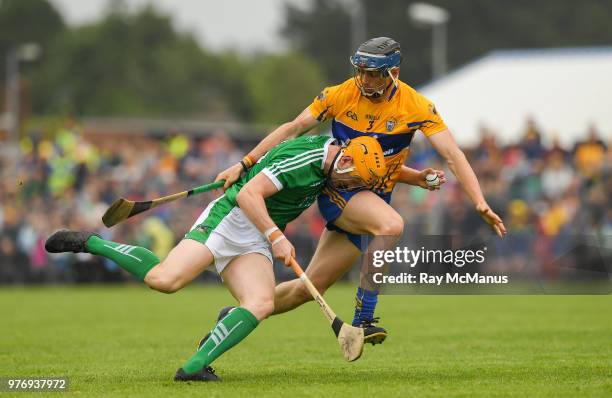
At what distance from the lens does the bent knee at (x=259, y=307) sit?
8.02 m

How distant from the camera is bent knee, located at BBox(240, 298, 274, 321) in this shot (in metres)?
8.02

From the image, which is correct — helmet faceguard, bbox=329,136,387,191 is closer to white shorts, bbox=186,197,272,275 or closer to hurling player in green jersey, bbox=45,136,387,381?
hurling player in green jersey, bbox=45,136,387,381

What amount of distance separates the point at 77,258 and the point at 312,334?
10.6m

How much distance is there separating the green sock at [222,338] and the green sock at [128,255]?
700mm

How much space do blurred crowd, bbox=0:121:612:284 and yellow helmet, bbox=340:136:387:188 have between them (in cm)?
966

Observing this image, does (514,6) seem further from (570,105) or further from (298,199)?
(298,199)

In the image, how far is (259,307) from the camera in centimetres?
804

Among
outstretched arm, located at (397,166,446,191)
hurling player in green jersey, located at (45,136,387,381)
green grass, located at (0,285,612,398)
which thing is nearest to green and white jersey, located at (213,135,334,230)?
hurling player in green jersey, located at (45,136,387,381)

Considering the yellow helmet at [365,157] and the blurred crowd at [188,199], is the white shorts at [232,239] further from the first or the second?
the blurred crowd at [188,199]

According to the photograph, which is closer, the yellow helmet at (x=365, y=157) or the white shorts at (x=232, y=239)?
the white shorts at (x=232, y=239)

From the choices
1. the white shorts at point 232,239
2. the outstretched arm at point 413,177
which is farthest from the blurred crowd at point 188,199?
the white shorts at point 232,239

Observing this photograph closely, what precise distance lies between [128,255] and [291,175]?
4.18 feet

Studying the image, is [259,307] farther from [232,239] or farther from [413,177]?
[413,177]

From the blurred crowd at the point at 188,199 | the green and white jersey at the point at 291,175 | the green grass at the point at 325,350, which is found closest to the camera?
the green grass at the point at 325,350
